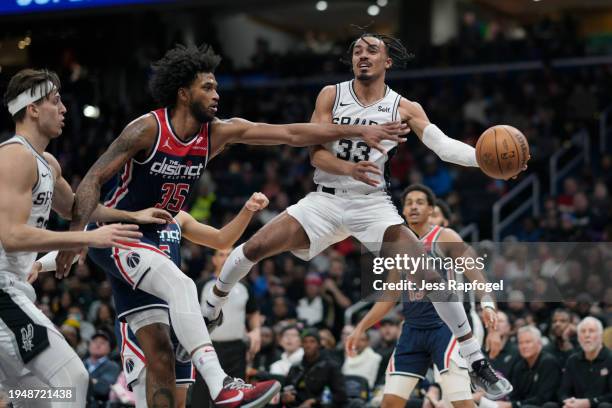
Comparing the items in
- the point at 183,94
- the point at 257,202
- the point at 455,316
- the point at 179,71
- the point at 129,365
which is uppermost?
the point at 179,71

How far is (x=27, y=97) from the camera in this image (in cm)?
624

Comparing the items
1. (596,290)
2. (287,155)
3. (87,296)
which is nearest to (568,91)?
(287,155)

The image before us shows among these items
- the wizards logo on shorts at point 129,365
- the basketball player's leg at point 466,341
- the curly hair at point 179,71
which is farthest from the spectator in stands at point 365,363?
the curly hair at point 179,71

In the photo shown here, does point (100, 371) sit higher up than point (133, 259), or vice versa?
point (133, 259)

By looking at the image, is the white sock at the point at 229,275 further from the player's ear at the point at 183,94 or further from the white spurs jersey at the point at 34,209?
the white spurs jersey at the point at 34,209

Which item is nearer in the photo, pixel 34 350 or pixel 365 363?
pixel 34 350

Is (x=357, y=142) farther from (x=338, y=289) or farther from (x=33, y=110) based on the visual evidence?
(x=338, y=289)

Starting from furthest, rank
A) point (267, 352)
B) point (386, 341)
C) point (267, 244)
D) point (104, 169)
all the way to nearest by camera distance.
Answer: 1. point (267, 352)
2. point (386, 341)
3. point (267, 244)
4. point (104, 169)

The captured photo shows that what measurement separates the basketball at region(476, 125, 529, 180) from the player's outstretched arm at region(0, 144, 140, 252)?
2899 mm

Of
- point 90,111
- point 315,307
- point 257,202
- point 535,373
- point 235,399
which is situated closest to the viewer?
point 235,399

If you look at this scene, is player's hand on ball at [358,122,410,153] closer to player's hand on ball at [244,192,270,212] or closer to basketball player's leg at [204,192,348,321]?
basketball player's leg at [204,192,348,321]

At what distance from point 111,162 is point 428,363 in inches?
157

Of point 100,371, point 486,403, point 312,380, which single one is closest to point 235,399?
point 486,403

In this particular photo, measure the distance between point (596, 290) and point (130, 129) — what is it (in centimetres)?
860
